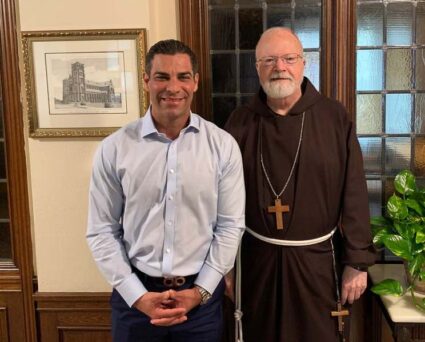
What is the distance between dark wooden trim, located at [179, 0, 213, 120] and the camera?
7.85ft

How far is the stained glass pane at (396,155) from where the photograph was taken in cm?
251

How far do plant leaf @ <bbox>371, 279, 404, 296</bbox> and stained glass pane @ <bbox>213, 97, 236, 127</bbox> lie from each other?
1.08 metres

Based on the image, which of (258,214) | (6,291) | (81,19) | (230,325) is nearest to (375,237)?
(258,214)

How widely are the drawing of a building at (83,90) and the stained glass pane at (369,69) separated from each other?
120 cm

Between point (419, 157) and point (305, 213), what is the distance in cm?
91

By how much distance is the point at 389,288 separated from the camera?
2.09m

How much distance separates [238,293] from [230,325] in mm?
476

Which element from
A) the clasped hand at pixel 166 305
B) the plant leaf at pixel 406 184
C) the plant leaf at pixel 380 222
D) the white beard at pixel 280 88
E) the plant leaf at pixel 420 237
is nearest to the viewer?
the clasped hand at pixel 166 305

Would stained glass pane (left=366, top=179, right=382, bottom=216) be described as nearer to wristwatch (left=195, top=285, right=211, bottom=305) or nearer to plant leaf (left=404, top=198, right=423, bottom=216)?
plant leaf (left=404, top=198, right=423, bottom=216)

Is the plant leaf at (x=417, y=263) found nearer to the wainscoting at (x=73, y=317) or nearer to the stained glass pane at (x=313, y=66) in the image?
the stained glass pane at (x=313, y=66)

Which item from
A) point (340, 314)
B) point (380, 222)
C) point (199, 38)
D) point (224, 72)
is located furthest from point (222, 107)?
point (340, 314)

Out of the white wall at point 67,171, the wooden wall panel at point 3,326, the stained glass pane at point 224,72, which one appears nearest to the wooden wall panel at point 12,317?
the wooden wall panel at point 3,326

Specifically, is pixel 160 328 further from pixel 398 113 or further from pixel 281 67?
pixel 398 113

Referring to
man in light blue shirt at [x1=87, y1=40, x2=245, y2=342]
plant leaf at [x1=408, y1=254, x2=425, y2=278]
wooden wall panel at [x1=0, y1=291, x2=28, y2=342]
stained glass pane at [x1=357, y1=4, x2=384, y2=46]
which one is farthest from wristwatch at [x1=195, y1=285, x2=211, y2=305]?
stained glass pane at [x1=357, y1=4, x2=384, y2=46]
